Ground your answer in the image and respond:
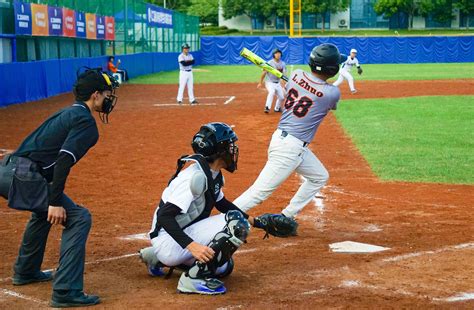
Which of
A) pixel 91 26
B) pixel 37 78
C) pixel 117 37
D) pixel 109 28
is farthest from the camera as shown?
pixel 117 37

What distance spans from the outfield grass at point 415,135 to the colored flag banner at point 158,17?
82.2 ft

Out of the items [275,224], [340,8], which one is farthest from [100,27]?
[340,8]

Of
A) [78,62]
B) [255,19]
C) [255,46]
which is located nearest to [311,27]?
[255,19]

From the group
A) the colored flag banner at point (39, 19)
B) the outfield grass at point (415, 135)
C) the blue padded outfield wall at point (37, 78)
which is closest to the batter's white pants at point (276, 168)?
the outfield grass at point (415, 135)

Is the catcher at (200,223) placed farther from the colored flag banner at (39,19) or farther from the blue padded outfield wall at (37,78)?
the colored flag banner at (39,19)

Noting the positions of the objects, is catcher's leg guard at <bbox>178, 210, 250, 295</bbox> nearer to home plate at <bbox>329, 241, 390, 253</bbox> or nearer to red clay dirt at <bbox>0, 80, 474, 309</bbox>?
red clay dirt at <bbox>0, 80, 474, 309</bbox>

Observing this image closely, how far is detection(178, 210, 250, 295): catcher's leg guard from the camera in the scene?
6.03 metres

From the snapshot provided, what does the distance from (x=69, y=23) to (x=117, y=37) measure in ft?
37.5

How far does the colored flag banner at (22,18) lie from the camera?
1018 inches

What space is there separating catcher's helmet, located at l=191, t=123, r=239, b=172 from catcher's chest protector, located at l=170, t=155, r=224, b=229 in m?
0.11

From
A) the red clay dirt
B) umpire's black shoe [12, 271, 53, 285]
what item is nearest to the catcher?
the red clay dirt

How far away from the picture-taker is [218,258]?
6.16 metres

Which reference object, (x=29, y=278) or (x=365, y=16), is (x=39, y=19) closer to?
(x=29, y=278)

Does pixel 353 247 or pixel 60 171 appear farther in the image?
pixel 353 247
